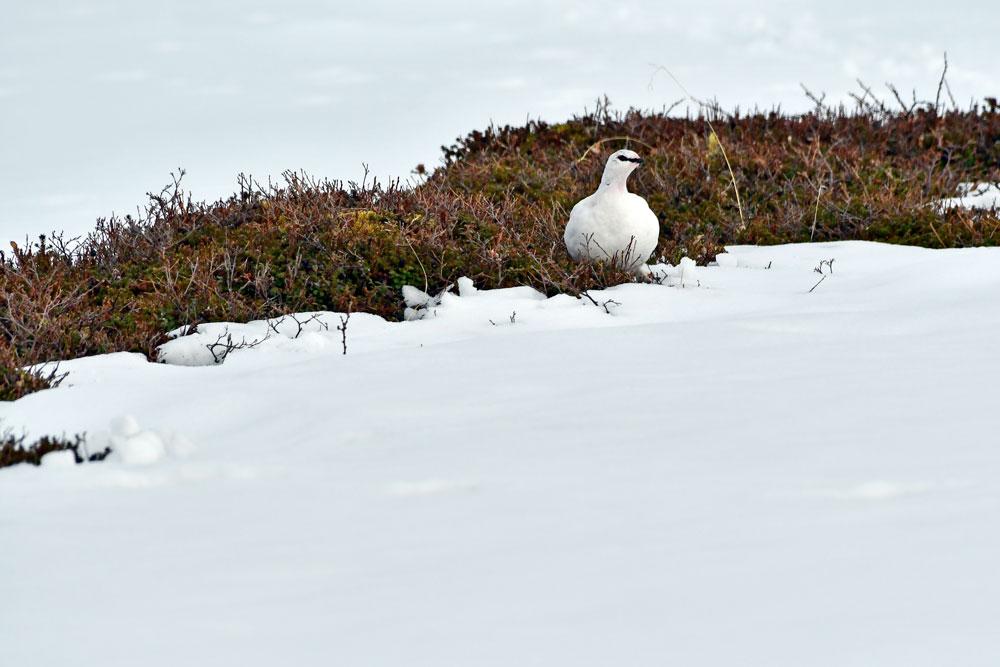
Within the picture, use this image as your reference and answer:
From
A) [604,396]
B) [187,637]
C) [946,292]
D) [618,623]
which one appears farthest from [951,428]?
[946,292]

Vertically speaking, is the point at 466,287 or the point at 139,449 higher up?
the point at 466,287

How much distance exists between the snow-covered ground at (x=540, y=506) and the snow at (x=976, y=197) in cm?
448

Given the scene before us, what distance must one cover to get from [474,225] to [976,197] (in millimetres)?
5351

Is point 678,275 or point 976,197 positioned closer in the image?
point 678,275

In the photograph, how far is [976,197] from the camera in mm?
10914

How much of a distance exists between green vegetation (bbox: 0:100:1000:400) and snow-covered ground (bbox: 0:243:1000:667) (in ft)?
4.04

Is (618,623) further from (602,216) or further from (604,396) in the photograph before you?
(602,216)

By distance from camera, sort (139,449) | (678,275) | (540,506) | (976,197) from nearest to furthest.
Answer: (540,506) < (139,449) < (678,275) < (976,197)

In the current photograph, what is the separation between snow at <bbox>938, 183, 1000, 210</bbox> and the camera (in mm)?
10193

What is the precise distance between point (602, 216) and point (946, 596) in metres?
5.18

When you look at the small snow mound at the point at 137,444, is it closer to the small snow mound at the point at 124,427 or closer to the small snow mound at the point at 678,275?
the small snow mound at the point at 124,427

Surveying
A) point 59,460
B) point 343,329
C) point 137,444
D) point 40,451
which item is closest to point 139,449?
point 137,444

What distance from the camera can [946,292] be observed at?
690 centimetres

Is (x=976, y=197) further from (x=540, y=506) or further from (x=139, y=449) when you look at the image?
(x=139, y=449)
